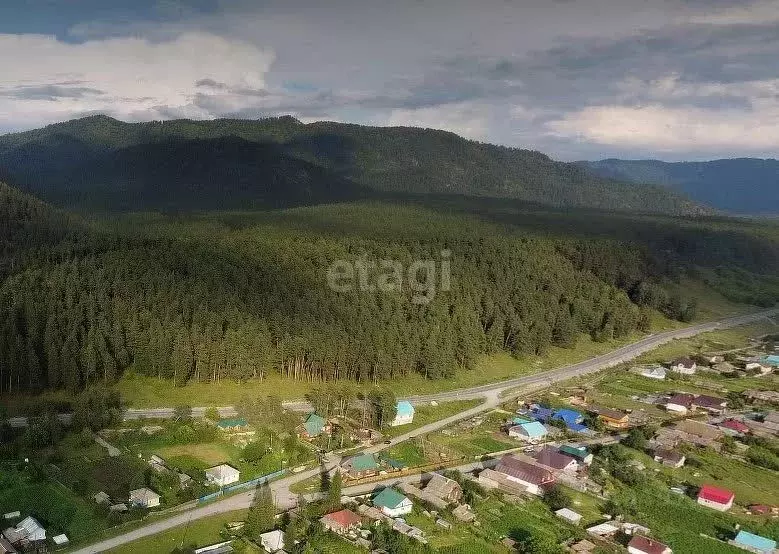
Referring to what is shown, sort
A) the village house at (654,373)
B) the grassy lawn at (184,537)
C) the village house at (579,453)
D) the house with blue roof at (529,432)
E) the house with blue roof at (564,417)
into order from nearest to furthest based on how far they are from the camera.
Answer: the grassy lawn at (184,537) → the village house at (579,453) → the house with blue roof at (529,432) → the house with blue roof at (564,417) → the village house at (654,373)

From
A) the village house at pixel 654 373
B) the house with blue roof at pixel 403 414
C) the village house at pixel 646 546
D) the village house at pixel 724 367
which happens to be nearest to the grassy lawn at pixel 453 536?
the village house at pixel 646 546

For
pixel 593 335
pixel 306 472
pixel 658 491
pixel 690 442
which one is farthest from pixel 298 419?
Answer: pixel 593 335

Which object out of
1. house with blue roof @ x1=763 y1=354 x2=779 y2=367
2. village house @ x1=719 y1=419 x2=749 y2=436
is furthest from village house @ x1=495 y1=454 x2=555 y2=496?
house with blue roof @ x1=763 y1=354 x2=779 y2=367

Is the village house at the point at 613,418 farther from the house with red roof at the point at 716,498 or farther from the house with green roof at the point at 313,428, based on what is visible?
the house with green roof at the point at 313,428

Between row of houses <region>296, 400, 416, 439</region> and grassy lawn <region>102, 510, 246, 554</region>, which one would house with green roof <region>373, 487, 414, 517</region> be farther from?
row of houses <region>296, 400, 416, 439</region>

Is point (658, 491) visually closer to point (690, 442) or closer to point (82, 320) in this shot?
point (690, 442)

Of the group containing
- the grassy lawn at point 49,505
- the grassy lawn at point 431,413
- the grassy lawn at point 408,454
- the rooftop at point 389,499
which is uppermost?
the rooftop at point 389,499

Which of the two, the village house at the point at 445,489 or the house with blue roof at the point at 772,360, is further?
the house with blue roof at the point at 772,360
